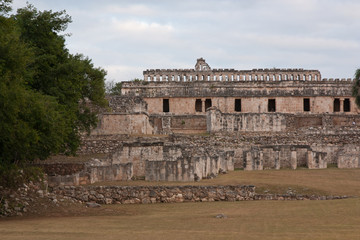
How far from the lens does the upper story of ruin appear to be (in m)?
50.3

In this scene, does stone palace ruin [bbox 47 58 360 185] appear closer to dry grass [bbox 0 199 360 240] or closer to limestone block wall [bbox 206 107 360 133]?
limestone block wall [bbox 206 107 360 133]

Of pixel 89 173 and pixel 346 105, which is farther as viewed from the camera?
pixel 346 105

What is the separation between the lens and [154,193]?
20.5 m

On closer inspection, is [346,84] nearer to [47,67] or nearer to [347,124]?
[347,124]

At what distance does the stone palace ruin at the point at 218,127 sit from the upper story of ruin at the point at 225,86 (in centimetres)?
8

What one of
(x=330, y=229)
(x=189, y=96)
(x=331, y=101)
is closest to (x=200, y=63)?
(x=189, y=96)

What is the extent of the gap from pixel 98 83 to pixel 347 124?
81.6ft

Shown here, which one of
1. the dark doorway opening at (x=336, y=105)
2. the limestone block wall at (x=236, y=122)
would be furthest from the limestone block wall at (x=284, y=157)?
the dark doorway opening at (x=336, y=105)

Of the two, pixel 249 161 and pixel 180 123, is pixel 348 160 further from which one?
pixel 180 123

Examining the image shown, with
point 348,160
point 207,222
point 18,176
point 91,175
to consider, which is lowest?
point 207,222

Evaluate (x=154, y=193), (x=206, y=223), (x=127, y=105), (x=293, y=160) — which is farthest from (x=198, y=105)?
(x=206, y=223)

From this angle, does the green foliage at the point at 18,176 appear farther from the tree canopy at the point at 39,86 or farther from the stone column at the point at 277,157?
the stone column at the point at 277,157

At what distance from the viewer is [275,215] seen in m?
16.6

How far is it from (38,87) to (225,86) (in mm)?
28402
